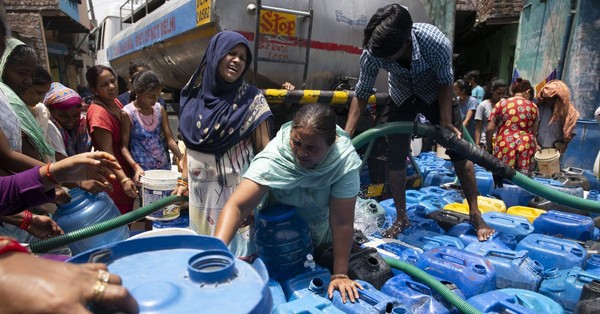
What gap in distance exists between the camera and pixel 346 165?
1948 millimetres

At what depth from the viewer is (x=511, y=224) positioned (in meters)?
2.99

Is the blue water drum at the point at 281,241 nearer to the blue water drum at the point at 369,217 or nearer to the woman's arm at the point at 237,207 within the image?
the woman's arm at the point at 237,207

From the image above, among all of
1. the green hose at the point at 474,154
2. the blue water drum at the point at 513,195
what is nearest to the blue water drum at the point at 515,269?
the green hose at the point at 474,154

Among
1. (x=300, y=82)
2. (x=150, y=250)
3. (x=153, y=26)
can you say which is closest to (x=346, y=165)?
(x=150, y=250)

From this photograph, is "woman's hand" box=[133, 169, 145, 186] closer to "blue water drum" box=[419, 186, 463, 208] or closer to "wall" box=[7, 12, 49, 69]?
"blue water drum" box=[419, 186, 463, 208]

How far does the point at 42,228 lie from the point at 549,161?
565 cm

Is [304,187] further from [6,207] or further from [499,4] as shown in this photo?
[499,4]

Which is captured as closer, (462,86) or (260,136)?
(260,136)

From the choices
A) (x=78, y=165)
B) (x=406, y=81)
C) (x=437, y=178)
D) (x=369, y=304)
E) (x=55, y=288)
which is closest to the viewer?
(x=55, y=288)

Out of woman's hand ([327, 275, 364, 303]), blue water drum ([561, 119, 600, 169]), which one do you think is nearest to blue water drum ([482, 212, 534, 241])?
woman's hand ([327, 275, 364, 303])

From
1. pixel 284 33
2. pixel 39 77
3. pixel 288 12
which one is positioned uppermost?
pixel 288 12

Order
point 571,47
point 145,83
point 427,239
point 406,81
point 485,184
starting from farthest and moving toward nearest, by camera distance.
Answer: point 571,47 < point 485,184 < point 406,81 < point 145,83 < point 427,239

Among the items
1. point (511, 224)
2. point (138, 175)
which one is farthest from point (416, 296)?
point (138, 175)

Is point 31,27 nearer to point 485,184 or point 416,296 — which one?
point 485,184
